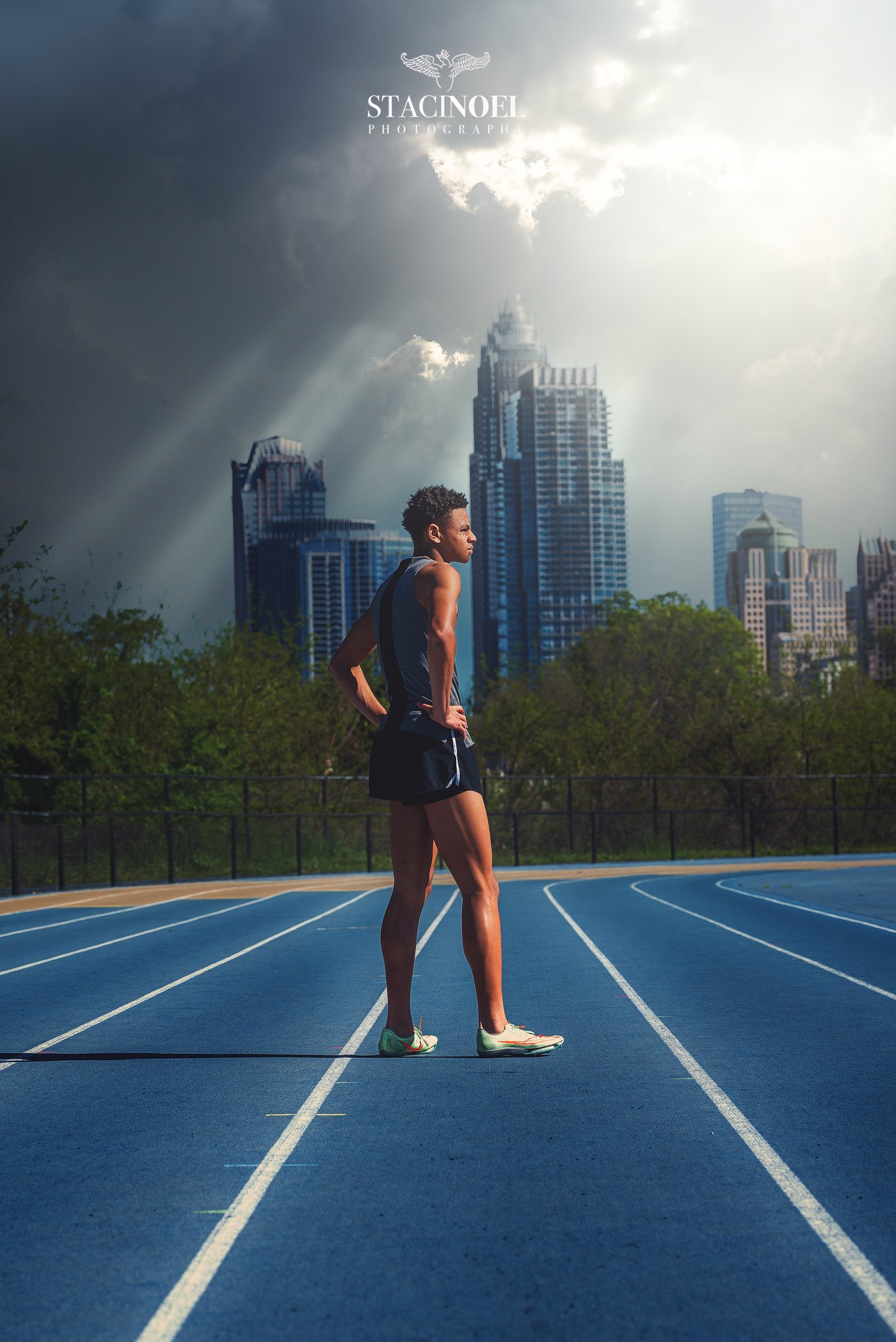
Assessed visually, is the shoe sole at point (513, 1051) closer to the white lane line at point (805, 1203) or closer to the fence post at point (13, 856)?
the white lane line at point (805, 1203)

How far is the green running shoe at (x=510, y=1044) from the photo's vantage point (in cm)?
507

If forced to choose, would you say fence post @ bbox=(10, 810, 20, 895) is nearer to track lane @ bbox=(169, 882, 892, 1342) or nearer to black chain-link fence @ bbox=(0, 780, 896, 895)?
black chain-link fence @ bbox=(0, 780, 896, 895)

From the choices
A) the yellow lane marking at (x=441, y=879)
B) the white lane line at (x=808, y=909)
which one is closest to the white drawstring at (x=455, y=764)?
the white lane line at (x=808, y=909)

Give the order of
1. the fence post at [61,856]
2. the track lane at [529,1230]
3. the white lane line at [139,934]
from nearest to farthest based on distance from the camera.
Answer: the track lane at [529,1230], the white lane line at [139,934], the fence post at [61,856]

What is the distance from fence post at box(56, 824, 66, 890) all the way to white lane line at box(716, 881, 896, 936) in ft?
38.2

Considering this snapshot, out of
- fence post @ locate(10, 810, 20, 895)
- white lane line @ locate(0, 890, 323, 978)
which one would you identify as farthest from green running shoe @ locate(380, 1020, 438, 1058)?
fence post @ locate(10, 810, 20, 895)

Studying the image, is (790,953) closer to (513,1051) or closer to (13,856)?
(513,1051)

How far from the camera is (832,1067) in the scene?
501 centimetres

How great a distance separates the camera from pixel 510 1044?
5.07 m

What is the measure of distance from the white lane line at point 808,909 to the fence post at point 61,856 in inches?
458

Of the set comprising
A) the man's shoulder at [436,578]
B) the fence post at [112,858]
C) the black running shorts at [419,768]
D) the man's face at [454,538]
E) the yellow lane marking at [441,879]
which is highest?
the man's face at [454,538]

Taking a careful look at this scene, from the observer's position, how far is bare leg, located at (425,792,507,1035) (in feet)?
16.0

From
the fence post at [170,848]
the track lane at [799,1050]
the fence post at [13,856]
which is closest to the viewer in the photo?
the track lane at [799,1050]

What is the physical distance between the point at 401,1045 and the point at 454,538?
2.18m
